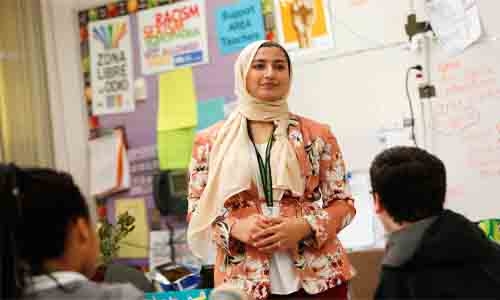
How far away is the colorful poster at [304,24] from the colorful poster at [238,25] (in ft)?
0.37

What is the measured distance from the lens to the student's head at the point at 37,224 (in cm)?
106

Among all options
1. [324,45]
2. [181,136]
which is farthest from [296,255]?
[181,136]

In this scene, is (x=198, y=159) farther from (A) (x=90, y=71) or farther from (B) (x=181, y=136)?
(A) (x=90, y=71)

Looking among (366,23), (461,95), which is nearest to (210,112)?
(366,23)

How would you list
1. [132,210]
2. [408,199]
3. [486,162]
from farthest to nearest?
1. [132,210]
2. [486,162]
3. [408,199]

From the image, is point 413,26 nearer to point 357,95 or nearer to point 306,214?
point 357,95

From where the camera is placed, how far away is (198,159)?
1741 mm

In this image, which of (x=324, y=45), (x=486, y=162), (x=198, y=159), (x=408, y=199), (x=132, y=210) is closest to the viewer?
(x=408, y=199)

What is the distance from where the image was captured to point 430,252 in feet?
3.85

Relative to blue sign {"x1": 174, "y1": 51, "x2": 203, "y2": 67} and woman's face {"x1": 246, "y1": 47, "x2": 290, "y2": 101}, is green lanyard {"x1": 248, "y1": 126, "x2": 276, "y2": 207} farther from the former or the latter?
blue sign {"x1": 174, "y1": 51, "x2": 203, "y2": 67}

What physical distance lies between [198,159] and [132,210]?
177 cm

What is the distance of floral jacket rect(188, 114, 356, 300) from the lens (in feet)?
5.23

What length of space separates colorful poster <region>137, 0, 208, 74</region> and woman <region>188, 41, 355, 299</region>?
145 cm

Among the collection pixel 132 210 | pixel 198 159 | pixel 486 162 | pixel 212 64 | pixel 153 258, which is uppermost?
pixel 212 64
